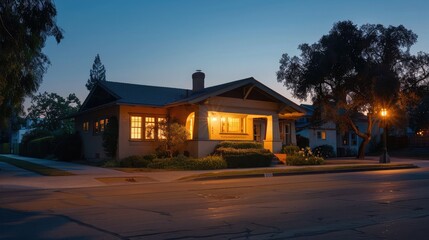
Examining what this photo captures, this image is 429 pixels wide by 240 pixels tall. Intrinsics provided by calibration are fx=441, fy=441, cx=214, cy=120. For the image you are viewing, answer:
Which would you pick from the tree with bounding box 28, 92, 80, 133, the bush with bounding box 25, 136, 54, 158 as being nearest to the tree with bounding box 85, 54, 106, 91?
the tree with bounding box 28, 92, 80, 133

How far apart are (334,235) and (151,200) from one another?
19.5 feet

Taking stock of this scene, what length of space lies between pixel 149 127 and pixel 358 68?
1805 centimetres

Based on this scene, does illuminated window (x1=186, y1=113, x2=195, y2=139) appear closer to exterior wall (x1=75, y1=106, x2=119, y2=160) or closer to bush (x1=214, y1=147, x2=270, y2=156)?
bush (x1=214, y1=147, x2=270, y2=156)

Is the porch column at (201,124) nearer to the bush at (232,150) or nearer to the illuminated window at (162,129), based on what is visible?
the bush at (232,150)

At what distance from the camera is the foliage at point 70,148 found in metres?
33.5

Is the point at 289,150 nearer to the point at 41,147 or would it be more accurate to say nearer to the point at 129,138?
the point at 129,138

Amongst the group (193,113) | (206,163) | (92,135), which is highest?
(193,113)

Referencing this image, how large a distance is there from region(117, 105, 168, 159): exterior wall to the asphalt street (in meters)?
12.8

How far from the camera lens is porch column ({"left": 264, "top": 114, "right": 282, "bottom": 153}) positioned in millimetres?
30284

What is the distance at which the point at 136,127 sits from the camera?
1110 inches

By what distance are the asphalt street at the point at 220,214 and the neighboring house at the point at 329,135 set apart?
1142 inches

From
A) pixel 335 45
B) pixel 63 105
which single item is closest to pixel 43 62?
pixel 335 45

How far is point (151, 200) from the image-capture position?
12.0 meters

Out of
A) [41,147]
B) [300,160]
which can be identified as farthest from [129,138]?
[41,147]
